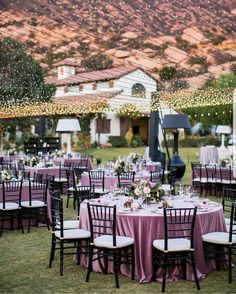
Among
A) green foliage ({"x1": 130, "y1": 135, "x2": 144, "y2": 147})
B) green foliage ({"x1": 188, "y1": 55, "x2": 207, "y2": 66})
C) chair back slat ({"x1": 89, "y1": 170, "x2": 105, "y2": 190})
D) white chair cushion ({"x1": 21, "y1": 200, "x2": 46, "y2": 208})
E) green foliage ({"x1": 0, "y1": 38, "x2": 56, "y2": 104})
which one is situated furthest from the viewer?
green foliage ({"x1": 130, "y1": 135, "x2": 144, "y2": 147})

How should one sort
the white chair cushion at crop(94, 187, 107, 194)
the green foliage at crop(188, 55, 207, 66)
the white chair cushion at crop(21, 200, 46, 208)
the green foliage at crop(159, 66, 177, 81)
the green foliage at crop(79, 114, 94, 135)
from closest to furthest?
the green foliage at crop(188, 55, 207, 66)
the white chair cushion at crop(21, 200, 46, 208)
the green foliage at crop(159, 66, 177, 81)
the white chair cushion at crop(94, 187, 107, 194)
the green foliage at crop(79, 114, 94, 135)

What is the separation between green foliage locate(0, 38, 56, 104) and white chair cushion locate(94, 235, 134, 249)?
14.7m

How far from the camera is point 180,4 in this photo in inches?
182

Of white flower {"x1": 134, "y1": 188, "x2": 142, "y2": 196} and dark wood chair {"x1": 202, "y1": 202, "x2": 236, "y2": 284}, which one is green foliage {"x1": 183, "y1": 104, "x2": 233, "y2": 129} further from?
dark wood chair {"x1": 202, "y1": 202, "x2": 236, "y2": 284}

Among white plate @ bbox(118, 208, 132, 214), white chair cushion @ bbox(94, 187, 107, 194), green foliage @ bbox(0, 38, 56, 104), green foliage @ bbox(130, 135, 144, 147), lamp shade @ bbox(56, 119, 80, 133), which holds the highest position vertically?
green foliage @ bbox(0, 38, 56, 104)

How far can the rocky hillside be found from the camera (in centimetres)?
478

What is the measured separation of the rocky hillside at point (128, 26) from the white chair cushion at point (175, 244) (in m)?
2.28

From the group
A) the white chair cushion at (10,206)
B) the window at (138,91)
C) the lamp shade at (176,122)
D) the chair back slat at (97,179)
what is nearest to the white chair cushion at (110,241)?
the white chair cushion at (10,206)

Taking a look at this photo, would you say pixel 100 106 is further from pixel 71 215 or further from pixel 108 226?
pixel 108 226

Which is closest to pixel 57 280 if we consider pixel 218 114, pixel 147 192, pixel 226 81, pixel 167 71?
pixel 147 192

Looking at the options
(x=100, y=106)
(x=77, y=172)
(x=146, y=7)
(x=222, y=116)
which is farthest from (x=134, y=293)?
(x=222, y=116)

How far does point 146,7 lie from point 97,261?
9.96ft

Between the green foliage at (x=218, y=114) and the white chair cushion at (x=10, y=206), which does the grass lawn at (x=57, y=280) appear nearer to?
the white chair cushion at (x=10, y=206)

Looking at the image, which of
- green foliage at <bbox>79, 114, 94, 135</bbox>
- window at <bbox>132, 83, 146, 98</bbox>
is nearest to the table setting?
window at <bbox>132, 83, 146, 98</bbox>
